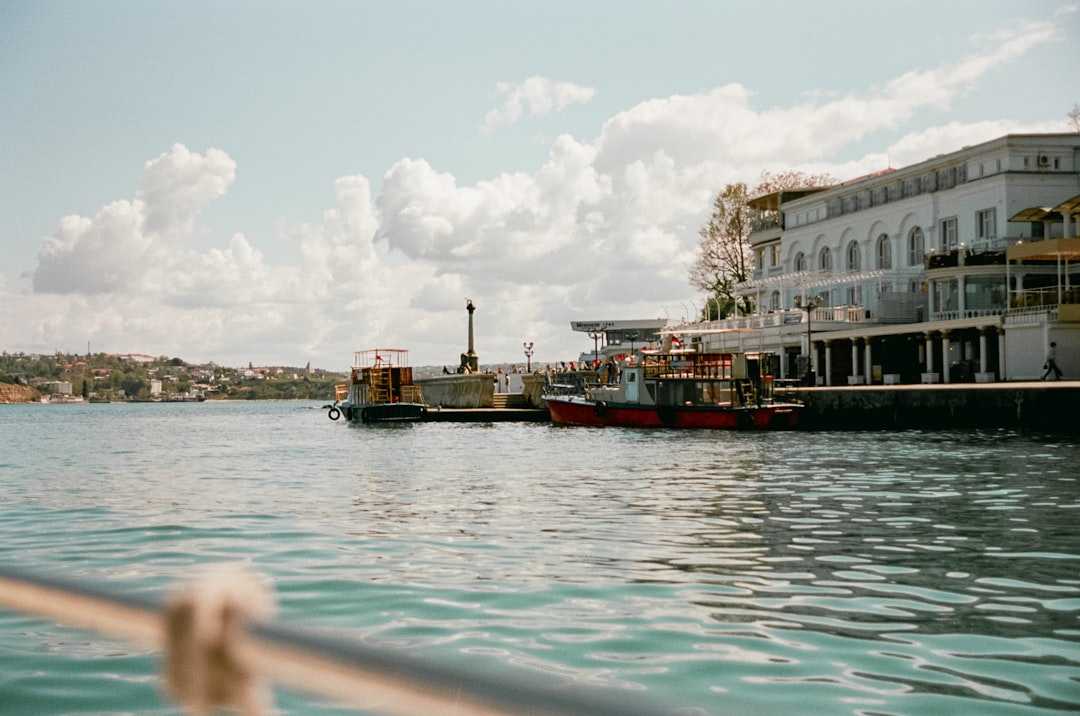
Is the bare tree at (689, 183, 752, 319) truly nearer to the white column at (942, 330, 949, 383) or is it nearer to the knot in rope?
the white column at (942, 330, 949, 383)

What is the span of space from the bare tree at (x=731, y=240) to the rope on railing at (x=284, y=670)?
261 feet

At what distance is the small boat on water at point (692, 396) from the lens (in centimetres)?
4431

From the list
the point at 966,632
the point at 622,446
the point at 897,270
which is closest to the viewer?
the point at 966,632

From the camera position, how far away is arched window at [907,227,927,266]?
61188 millimetres

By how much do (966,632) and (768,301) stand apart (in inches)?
2627

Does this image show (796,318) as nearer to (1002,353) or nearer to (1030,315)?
(1002,353)

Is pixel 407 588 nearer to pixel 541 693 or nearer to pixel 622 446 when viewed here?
pixel 541 693

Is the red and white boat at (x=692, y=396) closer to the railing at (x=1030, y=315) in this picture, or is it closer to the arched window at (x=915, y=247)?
the railing at (x=1030, y=315)

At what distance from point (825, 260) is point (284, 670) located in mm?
71713

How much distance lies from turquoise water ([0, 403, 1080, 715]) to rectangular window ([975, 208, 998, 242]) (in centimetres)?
2946

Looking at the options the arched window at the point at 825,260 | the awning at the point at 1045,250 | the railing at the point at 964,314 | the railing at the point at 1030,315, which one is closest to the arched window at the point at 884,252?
the arched window at the point at 825,260

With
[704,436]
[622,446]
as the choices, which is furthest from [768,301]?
[622,446]

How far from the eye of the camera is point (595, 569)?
1215 cm

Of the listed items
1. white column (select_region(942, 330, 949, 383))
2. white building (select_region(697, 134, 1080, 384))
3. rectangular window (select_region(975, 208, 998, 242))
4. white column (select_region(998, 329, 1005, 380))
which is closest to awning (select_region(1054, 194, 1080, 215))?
white building (select_region(697, 134, 1080, 384))
